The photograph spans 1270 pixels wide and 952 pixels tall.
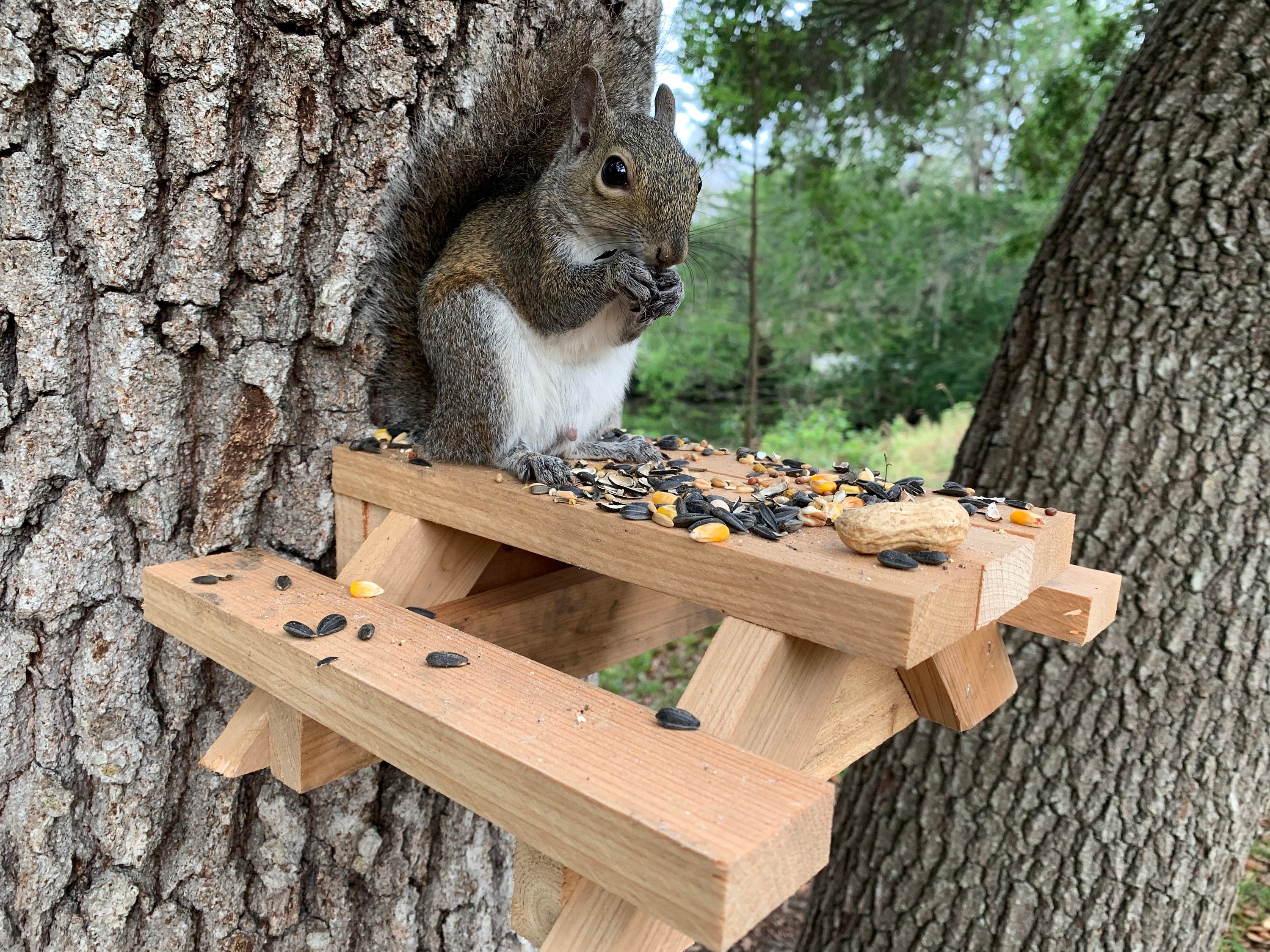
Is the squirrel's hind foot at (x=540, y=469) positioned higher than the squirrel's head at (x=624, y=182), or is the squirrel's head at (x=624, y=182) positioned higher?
the squirrel's head at (x=624, y=182)

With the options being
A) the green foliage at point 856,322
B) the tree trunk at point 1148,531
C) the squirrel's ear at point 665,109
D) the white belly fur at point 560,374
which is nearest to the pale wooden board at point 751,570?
the white belly fur at point 560,374

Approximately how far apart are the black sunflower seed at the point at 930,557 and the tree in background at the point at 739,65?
6.40 ft

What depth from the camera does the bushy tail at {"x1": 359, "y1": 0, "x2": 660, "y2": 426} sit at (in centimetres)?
95

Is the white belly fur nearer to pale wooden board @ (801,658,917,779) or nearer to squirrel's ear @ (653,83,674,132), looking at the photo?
squirrel's ear @ (653,83,674,132)

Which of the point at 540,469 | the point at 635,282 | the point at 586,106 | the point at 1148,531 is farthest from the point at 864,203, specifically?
the point at 540,469

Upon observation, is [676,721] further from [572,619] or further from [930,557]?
[572,619]

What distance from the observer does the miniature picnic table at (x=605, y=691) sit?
472 millimetres

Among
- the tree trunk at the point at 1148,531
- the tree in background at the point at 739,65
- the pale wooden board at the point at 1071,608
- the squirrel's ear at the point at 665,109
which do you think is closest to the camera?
the pale wooden board at the point at 1071,608

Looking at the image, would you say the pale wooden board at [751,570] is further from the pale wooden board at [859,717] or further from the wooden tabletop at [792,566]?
the pale wooden board at [859,717]

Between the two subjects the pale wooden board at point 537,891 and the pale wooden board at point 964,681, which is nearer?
the pale wooden board at point 537,891

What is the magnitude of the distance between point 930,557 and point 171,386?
777 mm

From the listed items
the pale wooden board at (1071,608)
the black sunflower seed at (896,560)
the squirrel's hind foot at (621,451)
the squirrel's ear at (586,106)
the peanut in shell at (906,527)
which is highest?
the squirrel's ear at (586,106)

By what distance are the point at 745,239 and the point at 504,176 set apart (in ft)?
15.7

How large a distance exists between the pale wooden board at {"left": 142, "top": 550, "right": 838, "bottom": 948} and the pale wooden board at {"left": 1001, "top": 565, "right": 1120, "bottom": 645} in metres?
0.28
